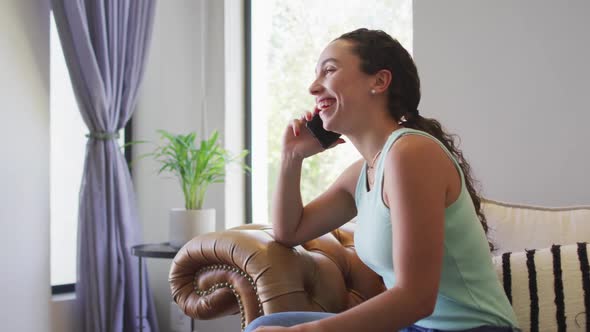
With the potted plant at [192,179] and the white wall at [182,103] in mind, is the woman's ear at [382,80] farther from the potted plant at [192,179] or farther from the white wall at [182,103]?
the white wall at [182,103]

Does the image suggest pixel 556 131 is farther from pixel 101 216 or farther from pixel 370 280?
pixel 101 216

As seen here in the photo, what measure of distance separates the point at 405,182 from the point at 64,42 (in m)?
2.29

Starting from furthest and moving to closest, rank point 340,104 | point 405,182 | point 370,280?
point 370,280 < point 340,104 < point 405,182

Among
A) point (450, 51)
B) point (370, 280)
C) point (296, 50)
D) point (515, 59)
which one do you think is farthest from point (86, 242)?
point (515, 59)

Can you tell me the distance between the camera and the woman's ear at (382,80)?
1.38 metres

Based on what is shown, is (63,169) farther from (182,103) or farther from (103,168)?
(182,103)

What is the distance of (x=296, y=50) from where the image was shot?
328 cm

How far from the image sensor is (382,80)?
54.3 inches

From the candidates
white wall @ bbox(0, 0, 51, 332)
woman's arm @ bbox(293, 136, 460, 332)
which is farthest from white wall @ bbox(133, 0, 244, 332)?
woman's arm @ bbox(293, 136, 460, 332)

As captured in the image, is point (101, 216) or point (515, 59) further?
point (101, 216)

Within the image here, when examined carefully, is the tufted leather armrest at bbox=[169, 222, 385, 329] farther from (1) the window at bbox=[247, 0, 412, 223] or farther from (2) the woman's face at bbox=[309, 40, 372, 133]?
(1) the window at bbox=[247, 0, 412, 223]

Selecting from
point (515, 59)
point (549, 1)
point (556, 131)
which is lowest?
point (556, 131)

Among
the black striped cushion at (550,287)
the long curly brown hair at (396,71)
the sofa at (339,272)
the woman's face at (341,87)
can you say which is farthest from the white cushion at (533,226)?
the woman's face at (341,87)

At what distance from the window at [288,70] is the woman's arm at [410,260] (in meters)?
1.89
